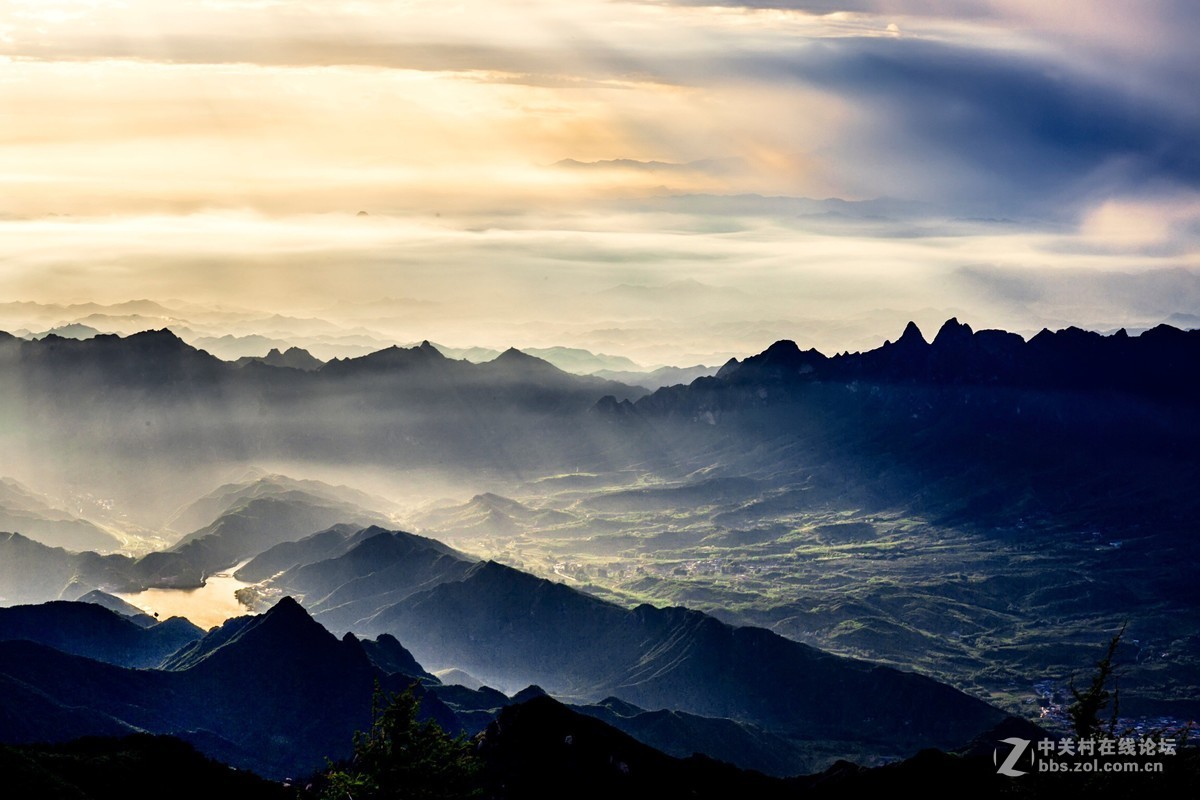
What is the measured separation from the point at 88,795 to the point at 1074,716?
10222 centimetres

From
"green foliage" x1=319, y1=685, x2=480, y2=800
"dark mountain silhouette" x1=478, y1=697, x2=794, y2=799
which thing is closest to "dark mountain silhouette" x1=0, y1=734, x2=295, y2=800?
"dark mountain silhouette" x1=478, y1=697, x2=794, y2=799

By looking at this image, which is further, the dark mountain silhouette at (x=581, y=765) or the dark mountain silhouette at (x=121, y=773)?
the dark mountain silhouette at (x=581, y=765)

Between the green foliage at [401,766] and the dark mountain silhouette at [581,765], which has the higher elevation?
the green foliage at [401,766]

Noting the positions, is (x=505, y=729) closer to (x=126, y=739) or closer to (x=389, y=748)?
(x=126, y=739)

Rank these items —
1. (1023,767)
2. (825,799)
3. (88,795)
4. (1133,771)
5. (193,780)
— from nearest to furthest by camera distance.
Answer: (1133,771)
(88,795)
(1023,767)
(193,780)
(825,799)

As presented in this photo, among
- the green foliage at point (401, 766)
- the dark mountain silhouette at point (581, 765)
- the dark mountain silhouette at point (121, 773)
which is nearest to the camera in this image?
the green foliage at point (401, 766)

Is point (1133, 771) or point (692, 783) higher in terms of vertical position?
point (1133, 771)

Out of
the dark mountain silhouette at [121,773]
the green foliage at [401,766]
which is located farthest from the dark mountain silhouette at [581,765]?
the green foliage at [401,766]

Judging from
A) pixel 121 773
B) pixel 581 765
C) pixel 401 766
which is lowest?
pixel 581 765

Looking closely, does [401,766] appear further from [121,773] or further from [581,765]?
[581,765]

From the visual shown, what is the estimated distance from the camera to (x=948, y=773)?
173250 millimetres

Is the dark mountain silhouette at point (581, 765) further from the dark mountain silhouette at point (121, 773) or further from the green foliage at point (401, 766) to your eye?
the green foliage at point (401, 766)

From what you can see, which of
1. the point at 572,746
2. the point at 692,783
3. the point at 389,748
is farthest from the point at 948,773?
the point at 389,748

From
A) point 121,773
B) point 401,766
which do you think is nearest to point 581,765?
point 121,773
